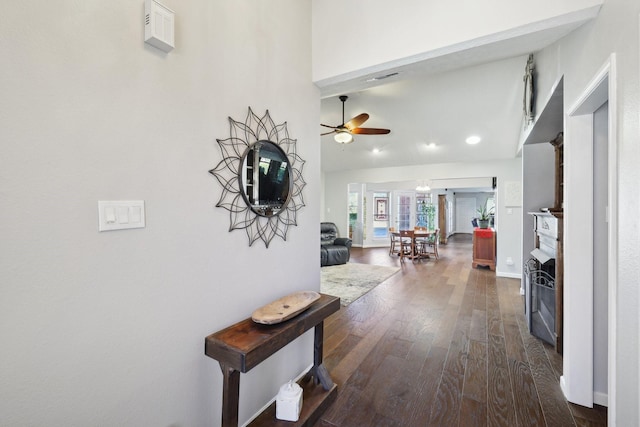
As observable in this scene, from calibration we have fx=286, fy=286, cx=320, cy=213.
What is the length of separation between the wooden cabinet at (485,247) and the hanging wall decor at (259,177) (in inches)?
206

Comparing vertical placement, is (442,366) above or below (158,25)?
below

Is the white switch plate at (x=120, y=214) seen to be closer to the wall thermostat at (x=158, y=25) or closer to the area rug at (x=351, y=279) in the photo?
the wall thermostat at (x=158, y=25)

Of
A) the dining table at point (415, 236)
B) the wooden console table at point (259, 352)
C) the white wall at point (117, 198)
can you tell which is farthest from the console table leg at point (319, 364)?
the dining table at point (415, 236)

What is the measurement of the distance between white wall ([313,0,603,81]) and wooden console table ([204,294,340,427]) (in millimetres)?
1630

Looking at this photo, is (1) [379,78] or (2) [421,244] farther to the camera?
(2) [421,244]

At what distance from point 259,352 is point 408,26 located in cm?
202

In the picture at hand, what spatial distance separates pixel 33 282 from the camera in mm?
891

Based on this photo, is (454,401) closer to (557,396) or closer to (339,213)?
(557,396)

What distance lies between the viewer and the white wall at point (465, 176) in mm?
5230

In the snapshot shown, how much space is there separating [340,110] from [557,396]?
437 cm

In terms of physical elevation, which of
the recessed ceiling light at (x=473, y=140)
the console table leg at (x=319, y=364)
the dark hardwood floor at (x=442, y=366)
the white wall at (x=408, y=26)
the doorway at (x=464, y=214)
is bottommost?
the dark hardwood floor at (x=442, y=366)

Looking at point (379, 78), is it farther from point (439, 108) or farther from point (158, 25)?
point (439, 108)

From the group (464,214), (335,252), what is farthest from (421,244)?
(464,214)

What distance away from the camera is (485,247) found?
19.4 ft
